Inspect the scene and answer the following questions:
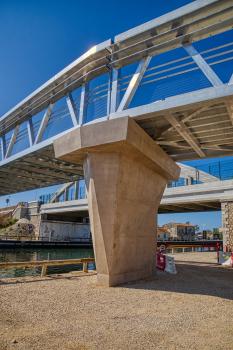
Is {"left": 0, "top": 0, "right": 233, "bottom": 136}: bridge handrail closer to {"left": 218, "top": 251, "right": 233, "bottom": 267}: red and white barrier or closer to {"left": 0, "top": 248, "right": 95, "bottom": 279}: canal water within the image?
{"left": 0, "top": 248, "right": 95, "bottom": 279}: canal water

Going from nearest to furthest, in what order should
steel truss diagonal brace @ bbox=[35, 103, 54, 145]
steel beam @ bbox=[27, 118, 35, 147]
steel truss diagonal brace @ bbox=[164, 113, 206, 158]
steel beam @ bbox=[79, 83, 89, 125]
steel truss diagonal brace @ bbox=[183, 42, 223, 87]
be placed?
steel truss diagonal brace @ bbox=[183, 42, 223, 87] → steel truss diagonal brace @ bbox=[164, 113, 206, 158] → steel beam @ bbox=[79, 83, 89, 125] → steel truss diagonal brace @ bbox=[35, 103, 54, 145] → steel beam @ bbox=[27, 118, 35, 147]

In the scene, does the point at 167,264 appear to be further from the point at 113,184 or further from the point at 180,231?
the point at 180,231

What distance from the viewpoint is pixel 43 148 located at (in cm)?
1434

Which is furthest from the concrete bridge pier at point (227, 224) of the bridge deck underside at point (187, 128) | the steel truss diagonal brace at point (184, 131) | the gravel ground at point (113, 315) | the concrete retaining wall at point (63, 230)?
the concrete retaining wall at point (63, 230)

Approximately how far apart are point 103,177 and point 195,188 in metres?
24.8

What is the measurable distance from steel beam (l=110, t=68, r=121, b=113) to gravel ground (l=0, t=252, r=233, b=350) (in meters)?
6.99

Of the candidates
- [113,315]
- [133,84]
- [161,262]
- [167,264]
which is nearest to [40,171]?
[161,262]

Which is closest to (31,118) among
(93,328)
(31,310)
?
(31,310)

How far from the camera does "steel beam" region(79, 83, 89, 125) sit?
1219 centimetres

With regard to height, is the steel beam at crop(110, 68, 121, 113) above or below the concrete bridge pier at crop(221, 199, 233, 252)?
above

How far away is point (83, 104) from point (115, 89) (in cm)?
241

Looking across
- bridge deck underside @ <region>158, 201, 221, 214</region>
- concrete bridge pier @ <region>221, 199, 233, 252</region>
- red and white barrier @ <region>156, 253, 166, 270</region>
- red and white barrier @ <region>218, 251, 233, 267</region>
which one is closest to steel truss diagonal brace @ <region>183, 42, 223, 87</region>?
red and white barrier @ <region>156, 253, 166, 270</region>

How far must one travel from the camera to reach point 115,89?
10641 mm

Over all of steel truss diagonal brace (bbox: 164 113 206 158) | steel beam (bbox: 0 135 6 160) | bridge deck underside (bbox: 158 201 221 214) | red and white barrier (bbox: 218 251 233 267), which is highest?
steel beam (bbox: 0 135 6 160)
